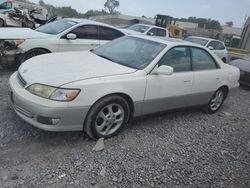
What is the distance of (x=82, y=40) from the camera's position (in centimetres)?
678

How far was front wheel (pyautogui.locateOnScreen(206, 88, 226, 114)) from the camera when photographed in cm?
519

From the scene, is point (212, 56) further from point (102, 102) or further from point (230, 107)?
point (102, 102)

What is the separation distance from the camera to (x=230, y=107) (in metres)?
6.06

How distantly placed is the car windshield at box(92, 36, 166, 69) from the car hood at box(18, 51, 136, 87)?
19 cm

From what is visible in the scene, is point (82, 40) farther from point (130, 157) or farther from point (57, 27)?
point (130, 157)

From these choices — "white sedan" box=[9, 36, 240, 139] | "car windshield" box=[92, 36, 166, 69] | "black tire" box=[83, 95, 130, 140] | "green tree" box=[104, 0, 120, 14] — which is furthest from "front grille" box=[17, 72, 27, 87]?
"green tree" box=[104, 0, 120, 14]

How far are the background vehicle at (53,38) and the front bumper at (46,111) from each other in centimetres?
283

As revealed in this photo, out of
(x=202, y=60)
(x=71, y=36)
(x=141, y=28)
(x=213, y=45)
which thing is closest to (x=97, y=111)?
(x=202, y=60)

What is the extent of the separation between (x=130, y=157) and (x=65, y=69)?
1.51 metres

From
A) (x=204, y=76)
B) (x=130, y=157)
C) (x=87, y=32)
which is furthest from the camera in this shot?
(x=87, y=32)

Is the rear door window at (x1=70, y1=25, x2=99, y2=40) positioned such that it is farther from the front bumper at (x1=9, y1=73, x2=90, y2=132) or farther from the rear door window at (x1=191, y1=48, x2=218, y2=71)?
the front bumper at (x1=9, y1=73, x2=90, y2=132)

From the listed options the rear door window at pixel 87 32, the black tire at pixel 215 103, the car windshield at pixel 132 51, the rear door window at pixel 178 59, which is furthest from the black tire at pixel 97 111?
the rear door window at pixel 87 32

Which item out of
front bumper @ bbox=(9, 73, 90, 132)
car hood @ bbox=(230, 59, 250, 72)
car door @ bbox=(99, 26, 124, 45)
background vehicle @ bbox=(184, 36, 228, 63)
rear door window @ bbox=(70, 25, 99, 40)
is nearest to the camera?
front bumper @ bbox=(9, 73, 90, 132)

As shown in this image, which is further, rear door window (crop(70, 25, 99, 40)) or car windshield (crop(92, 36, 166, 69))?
rear door window (crop(70, 25, 99, 40))
